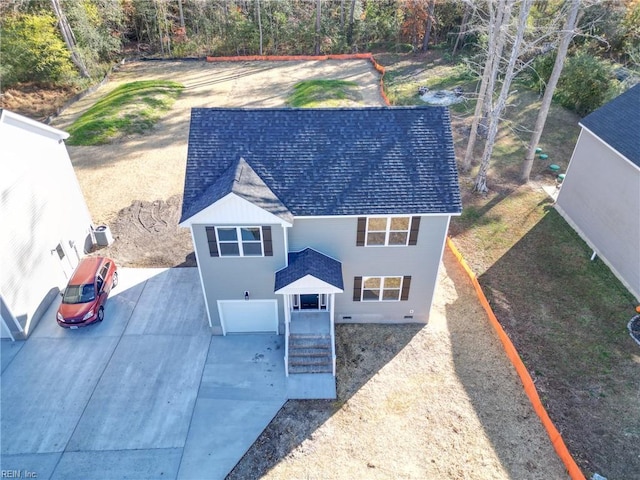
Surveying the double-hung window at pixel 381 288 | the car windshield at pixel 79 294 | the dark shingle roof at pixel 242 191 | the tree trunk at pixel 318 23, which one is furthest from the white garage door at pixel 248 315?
the tree trunk at pixel 318 23

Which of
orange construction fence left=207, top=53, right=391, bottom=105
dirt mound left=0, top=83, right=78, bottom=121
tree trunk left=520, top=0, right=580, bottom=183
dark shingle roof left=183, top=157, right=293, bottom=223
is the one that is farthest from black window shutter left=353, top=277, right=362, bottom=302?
orange construction fence left=207, top=53, right=391, bottom=105

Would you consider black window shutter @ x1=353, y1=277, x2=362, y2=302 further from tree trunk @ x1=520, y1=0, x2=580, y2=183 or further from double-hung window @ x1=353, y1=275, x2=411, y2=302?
tree trunk @ x1=520, y1=0, x2=580, y2=183

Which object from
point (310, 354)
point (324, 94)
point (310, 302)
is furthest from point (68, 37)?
point (310, 354)

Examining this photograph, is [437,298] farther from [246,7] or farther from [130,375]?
[246,7]

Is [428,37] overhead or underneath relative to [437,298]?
Result: overhead

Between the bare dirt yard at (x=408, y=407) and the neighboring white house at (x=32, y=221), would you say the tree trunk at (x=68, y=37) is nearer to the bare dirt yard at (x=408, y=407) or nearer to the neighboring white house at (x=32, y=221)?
the bare dirt yard at (x=408, y=407)

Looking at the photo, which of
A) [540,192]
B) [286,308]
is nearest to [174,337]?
[286,308]
